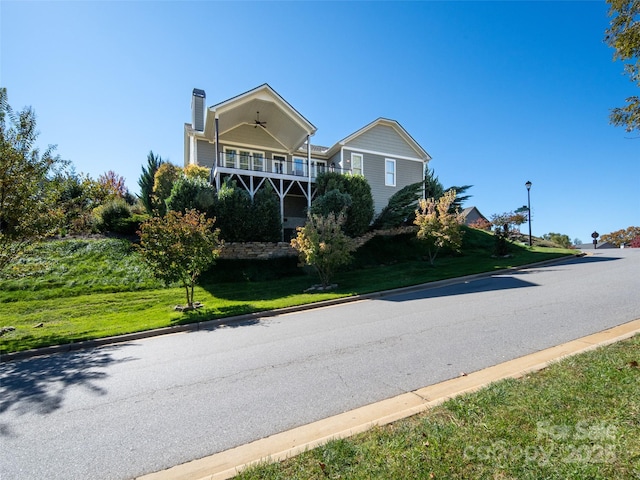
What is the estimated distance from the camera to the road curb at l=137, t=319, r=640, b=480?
2.71 meters

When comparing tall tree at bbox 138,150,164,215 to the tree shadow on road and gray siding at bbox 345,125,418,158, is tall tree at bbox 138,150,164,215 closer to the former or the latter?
gray siding at bbox 345,125,418,158

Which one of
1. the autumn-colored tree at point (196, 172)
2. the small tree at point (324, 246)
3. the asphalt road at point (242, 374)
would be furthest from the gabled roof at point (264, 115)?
the asphalt road at point (242, 374)

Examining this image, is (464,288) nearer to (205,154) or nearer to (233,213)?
(233,213)

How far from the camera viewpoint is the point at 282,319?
8.93 m

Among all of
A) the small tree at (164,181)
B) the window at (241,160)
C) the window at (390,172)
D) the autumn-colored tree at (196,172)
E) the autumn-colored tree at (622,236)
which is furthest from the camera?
the autumn-colored tree at (622,236)

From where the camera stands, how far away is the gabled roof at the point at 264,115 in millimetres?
18312

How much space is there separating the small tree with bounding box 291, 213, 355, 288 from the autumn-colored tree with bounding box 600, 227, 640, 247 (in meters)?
48.6

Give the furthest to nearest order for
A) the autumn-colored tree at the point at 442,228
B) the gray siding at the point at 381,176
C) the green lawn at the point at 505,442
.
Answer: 1. the gray siding at the point at 381,176
2. the autumn-colored tree at the point at 442,228
3. the green lawn at the point at 505,442

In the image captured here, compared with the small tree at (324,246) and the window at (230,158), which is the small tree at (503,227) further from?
the window at (230,158)

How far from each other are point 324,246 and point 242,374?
8092 millimetres

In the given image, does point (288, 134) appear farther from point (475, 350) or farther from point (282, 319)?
point (475, 350)

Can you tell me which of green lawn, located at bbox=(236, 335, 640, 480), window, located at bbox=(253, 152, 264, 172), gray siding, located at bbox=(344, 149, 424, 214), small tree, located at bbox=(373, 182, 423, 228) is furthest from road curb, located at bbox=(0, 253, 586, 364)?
window, located at bbox=(253, 152, 264, 172)

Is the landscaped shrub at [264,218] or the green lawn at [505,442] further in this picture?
the landscaped shrub at [264,218]

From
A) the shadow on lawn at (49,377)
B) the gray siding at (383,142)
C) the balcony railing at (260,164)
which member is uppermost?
the gray siding at (383,142)
